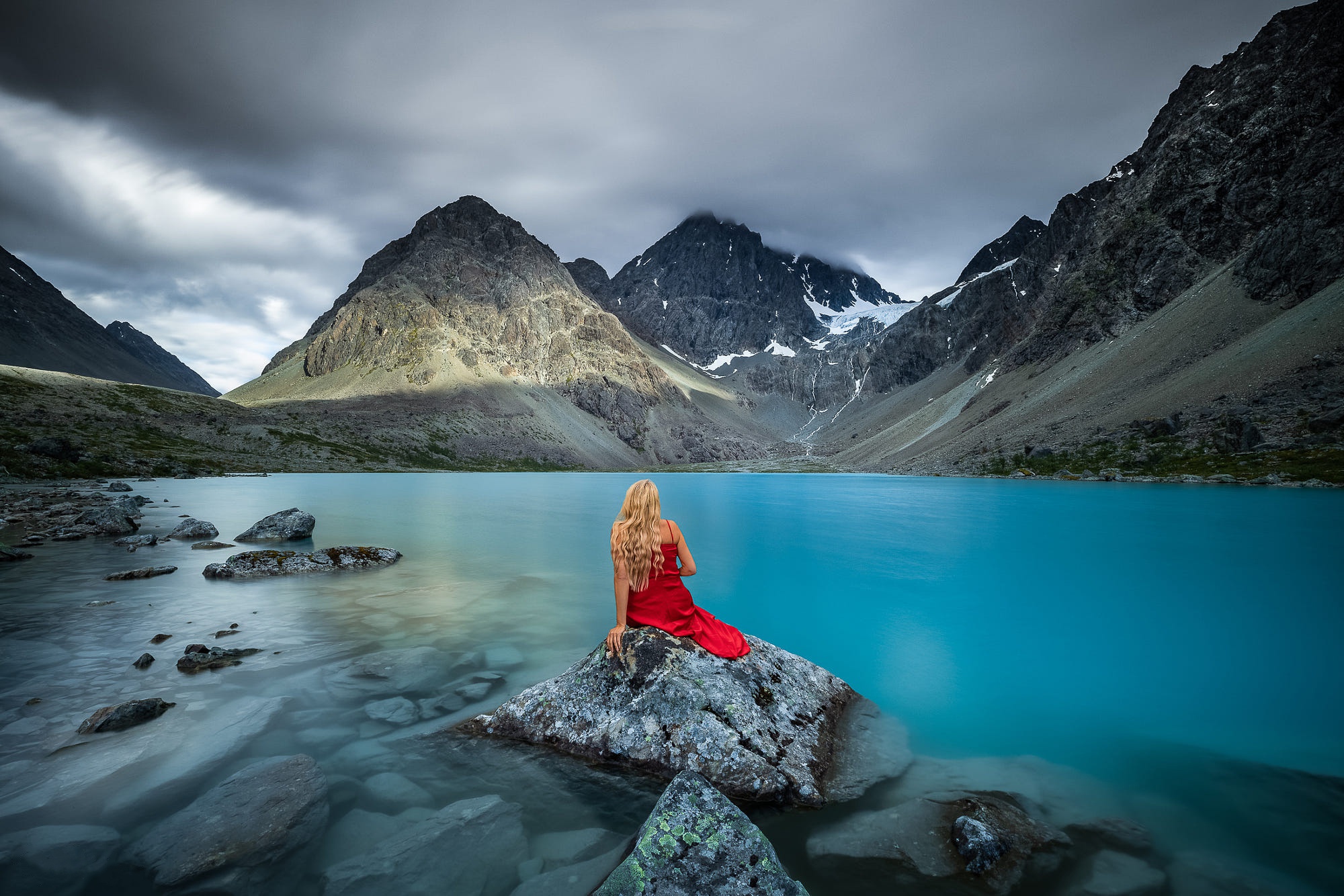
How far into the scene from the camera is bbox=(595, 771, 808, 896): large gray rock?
4414 mm

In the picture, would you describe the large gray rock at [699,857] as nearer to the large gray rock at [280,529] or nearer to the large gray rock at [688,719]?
the large gray rock at [688,719]

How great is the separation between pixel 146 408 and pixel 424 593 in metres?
136

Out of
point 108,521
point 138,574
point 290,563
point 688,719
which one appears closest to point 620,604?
point 688,719

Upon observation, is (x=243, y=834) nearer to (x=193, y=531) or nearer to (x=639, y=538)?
(x=639, y=538)

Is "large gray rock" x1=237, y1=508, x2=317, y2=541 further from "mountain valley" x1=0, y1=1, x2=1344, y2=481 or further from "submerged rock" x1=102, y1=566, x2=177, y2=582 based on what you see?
"mountain valley" x1=0, y1=1, x2=1344, y2=481

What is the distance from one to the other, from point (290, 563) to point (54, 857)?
15285 millimetres

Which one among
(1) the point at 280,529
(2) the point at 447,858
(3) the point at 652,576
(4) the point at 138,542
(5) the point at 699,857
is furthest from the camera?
(1) the point at 280,529

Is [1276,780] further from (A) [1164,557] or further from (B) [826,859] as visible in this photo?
(A) [1164,557]

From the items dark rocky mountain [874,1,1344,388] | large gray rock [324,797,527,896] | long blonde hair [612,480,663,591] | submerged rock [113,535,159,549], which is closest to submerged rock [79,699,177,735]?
large gray rock [324,797,527,896]

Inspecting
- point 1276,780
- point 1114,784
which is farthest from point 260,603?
point 1276,780

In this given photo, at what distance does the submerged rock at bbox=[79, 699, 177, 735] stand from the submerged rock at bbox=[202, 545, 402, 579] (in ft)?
35.9

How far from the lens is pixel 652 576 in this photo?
7.80 metres

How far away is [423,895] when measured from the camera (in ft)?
17.2

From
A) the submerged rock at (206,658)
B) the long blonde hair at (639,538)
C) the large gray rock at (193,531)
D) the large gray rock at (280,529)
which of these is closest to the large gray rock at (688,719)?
the long blonde hair at (639,538)
